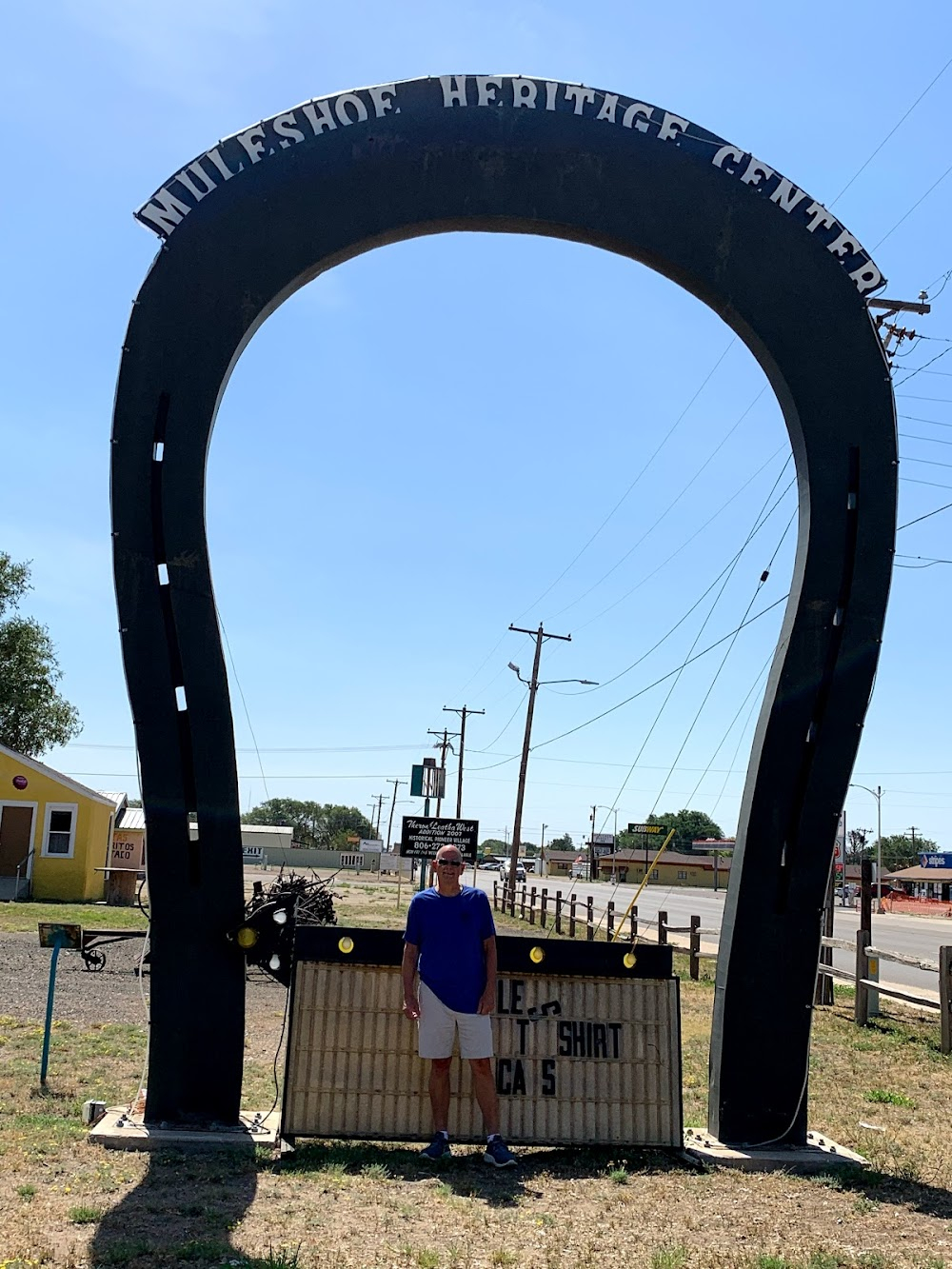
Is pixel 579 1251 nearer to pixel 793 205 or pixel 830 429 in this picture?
pixel 830 429

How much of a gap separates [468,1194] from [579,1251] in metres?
0.93

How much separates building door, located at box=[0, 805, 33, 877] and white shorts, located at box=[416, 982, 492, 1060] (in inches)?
1023

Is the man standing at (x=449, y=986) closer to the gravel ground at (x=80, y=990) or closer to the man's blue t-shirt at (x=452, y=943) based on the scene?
the man's blue t-shirt at (x=452, y=943)

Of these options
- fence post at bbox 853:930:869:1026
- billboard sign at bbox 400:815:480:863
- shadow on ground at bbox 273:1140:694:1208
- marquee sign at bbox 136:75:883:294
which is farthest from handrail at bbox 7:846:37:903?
marquee sign at bbox 136:75:883:294

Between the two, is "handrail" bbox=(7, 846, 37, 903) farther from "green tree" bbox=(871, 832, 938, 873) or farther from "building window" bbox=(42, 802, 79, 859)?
"green tree" bbox=(871, 832, 938, 873)

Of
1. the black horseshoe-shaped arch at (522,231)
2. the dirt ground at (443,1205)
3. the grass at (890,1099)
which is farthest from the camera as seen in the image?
the grass at (890,1099)

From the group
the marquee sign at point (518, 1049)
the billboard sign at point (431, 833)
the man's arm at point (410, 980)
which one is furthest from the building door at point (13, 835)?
the man's arm at point (410, 980)

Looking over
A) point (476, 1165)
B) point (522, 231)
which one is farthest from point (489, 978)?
point (522, 231)

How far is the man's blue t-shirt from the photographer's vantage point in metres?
6.27

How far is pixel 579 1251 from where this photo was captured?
15.3ft

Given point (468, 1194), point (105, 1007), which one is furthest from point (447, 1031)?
point (105, 1007)

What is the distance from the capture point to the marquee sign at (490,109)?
267 inches

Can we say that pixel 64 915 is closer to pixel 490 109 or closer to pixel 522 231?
pixel 522 231

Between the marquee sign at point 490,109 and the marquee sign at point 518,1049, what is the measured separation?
4.42 meters
